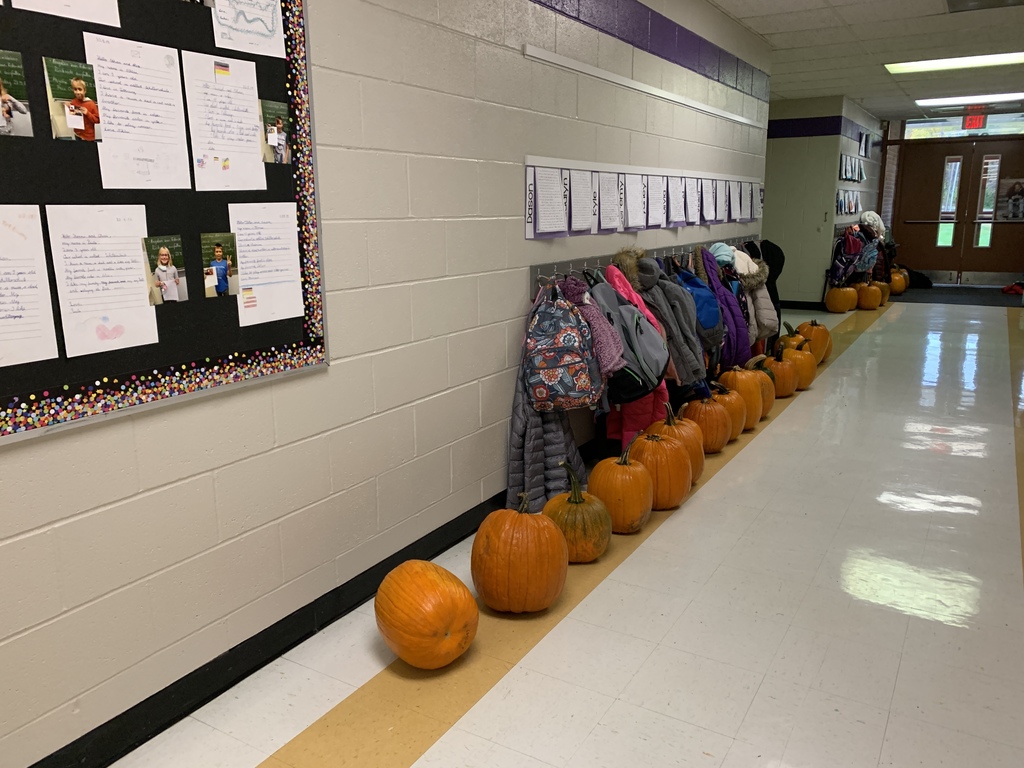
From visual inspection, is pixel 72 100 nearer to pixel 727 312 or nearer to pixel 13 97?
pixel 13 97

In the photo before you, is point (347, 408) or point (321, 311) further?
point (347, 408)

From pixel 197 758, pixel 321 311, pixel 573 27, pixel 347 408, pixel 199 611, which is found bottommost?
pixel 197 758

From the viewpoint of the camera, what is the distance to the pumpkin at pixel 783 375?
5.41 meters

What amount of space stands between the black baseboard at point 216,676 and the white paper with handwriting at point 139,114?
132 cm

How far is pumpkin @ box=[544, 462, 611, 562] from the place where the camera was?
2873mm

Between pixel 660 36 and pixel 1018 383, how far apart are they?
393cm

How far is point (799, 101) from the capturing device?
382 inches

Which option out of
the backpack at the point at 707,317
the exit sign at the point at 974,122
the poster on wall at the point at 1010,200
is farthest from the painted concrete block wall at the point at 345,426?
the poster on wall at the point at 1010,200

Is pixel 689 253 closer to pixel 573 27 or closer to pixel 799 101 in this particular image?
pixel 573 27

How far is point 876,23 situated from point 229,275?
5.77 m

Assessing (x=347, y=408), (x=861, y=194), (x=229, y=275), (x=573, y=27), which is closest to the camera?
(x=229, y=275)

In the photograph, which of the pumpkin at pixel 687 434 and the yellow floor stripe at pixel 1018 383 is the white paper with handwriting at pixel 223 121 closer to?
the pumpkin at pixel 687 434

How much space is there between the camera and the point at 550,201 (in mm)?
3490

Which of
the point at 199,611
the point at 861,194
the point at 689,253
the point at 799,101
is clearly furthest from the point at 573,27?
the point at 861,194
